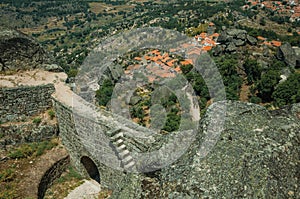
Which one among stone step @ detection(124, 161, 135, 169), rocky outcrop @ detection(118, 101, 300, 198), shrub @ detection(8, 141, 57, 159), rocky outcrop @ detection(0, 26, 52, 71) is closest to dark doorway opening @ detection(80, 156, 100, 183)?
shrub @ detection(8, 141, 57, 159)

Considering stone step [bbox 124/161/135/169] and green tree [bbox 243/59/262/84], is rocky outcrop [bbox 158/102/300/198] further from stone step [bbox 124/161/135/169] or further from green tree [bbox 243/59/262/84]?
green tree [bbox 243/59/262/84]

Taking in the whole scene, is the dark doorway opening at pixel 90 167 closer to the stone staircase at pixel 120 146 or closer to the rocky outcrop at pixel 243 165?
the stone staircase at pixel 120 146

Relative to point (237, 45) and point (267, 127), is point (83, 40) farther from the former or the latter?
point (267, 127)

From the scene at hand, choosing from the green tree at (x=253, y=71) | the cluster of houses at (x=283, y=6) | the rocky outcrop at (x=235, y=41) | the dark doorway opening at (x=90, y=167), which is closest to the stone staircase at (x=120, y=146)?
the dark doorway opening at (x=90, y=167)

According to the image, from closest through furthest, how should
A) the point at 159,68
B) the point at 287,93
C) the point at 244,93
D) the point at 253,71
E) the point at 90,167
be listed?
the point at 90,167 → the point at 287,93 → the point at 244,93 → the point at 253,71 → the point at 159,68

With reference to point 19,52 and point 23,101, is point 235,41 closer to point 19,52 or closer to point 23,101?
point 19,52

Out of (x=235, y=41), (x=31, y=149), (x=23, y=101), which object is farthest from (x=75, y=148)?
(x=235, y=41)

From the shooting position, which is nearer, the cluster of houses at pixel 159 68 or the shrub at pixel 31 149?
the shrub at pixel 31 149
